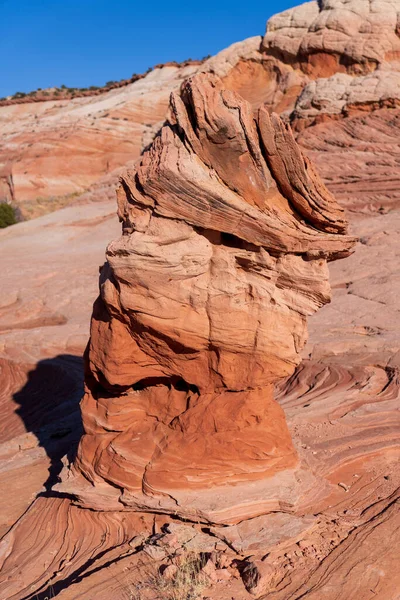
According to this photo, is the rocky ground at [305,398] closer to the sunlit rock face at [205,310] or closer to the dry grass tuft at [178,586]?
the dry grass tuft at [178,586]

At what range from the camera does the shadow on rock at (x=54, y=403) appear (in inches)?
278

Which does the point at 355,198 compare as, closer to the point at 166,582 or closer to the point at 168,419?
the point at 168,419

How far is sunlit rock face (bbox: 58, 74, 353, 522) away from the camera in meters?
4.52

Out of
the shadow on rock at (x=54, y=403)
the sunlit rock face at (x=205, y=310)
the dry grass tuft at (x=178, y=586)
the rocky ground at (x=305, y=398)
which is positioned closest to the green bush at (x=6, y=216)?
the rocky ground at (x=305, y=398)

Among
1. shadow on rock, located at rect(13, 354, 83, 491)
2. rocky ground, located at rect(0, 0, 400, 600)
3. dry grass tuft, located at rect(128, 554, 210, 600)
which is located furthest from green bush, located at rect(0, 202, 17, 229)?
dry grass tuft, located at rect(128, 554, 210, 600)

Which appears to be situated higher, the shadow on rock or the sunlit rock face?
the sunlit rock face

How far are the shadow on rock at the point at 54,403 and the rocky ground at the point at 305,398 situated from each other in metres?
0.03

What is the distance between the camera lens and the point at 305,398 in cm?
696

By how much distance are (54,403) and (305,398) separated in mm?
4081

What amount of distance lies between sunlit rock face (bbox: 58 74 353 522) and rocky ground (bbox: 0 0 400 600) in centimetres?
37

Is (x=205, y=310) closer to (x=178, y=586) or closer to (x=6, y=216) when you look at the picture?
(x=178, y=586)

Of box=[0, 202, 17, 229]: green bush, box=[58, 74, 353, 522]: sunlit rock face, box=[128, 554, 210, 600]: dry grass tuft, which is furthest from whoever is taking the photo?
box=[0, 202, 17, 229]: green bush

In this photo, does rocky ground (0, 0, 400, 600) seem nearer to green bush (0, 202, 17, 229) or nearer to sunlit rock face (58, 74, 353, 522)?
sunlit rock face (58, 74, 353, 522)

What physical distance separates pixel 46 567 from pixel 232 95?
13.0 feet
